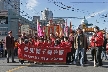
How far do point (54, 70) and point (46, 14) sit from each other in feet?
188

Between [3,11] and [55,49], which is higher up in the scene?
[3,11]

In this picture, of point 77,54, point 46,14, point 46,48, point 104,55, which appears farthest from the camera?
point 46,14

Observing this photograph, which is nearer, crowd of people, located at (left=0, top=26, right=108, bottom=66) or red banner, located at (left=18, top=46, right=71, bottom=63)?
crowd of people, located at (left=0, top=26, right=108, bottom=66)

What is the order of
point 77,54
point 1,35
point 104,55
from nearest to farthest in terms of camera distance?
1. point 77,54
2. point 104,55
3. point 1,35

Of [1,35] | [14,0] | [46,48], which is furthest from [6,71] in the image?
[1,35]

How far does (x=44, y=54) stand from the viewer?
47.9ft

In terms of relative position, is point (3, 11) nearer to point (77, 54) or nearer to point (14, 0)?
point (14, 0)

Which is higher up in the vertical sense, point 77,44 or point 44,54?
point 77,44

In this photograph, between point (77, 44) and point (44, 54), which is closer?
point (77, 44)

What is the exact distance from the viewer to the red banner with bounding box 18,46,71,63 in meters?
14.5

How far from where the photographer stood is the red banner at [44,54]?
14.5 metres

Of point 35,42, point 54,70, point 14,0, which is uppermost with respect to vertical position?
point 14,0

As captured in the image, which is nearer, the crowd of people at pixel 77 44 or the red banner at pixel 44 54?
the crowd of people at pixel 77 44

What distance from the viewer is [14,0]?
31.9 m
